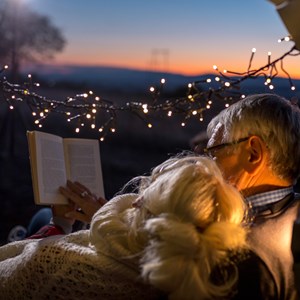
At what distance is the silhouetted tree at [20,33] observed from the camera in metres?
3.34

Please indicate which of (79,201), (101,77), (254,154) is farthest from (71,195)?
(101,77)

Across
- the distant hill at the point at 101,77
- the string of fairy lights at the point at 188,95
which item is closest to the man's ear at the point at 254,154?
the string of fairy lights at the point at 188,95

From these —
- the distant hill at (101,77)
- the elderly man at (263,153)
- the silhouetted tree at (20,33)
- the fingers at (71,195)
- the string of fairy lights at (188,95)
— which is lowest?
the fingers at (71,195)

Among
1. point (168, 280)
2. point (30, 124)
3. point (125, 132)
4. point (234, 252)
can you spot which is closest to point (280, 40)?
point (234, 252)

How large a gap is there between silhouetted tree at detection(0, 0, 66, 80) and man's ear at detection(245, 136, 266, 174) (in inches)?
90.9

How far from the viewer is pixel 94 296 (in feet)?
4.27

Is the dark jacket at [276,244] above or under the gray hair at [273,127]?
under

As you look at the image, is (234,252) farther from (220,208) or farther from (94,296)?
(94,296)

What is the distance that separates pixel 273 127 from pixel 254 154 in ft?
0.30

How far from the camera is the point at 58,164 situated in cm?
199

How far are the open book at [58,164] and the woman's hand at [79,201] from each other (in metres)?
0.03

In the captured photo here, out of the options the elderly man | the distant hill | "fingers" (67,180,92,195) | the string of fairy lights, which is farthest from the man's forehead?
the distant hill

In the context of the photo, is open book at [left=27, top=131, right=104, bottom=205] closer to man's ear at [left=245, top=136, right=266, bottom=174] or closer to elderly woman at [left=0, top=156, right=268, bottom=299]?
elderly woman at [left=0, top=156, right=268, bottom=299]

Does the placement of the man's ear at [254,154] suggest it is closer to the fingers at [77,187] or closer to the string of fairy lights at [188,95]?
the string of fairy lights at [188,95]
